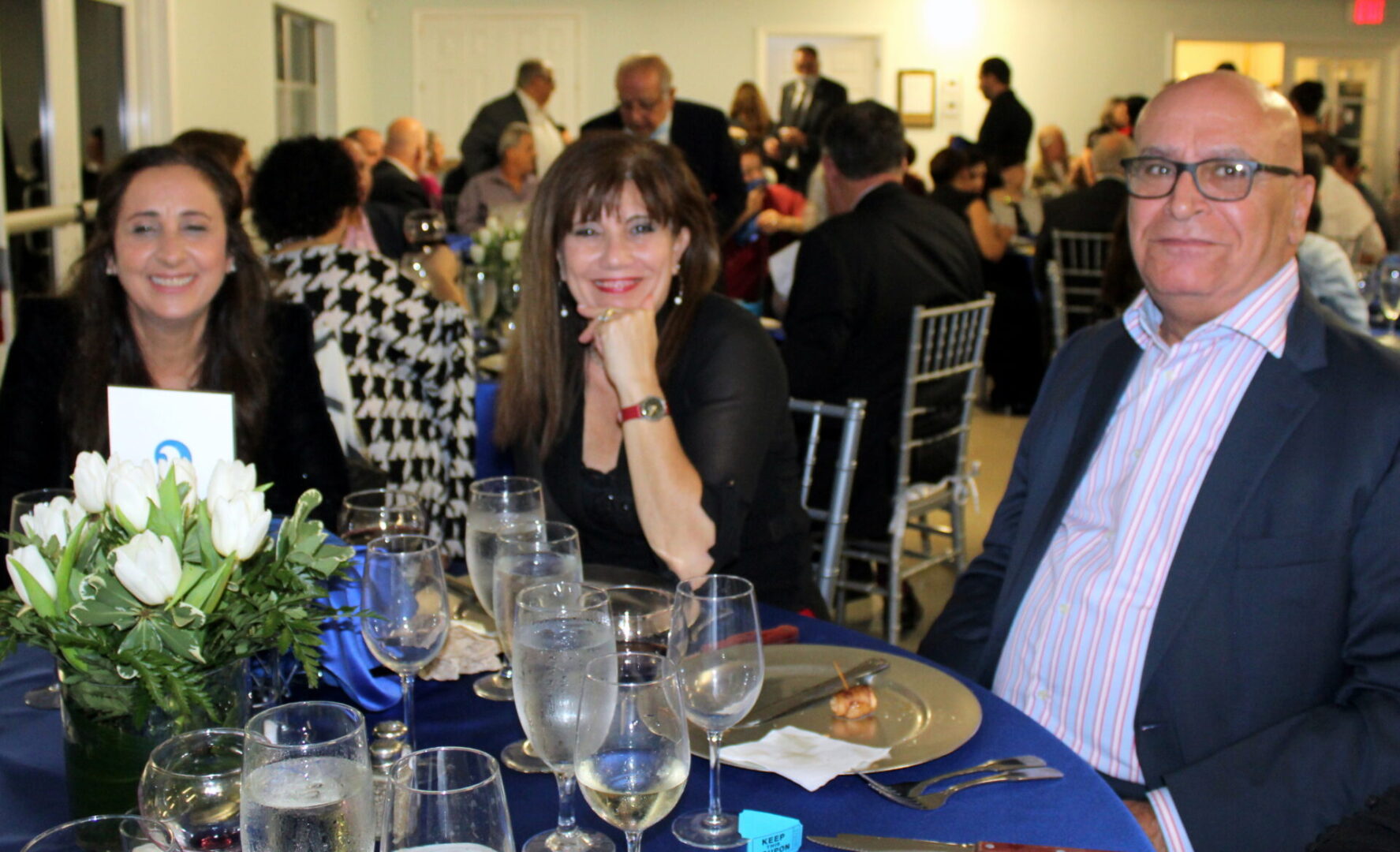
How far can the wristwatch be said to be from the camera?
2.01m

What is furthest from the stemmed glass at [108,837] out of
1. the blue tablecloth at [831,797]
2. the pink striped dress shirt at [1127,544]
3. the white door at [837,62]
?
the white door at [837,62]

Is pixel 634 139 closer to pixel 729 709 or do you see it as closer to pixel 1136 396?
pixel 1136 396

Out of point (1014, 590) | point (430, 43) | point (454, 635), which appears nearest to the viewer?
point (454, 635)

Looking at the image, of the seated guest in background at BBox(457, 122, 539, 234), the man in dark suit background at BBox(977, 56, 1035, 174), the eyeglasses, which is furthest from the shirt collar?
the man in dark suit background at BBox(977, 56, 1035, 174)

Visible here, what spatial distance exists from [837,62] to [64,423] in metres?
11.8

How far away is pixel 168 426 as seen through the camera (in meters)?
1.49

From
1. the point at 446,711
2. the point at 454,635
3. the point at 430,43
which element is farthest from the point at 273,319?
the point at 430,43

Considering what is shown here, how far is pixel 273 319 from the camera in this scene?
240 centimetres

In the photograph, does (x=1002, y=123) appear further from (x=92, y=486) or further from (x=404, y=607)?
(x=92, y=486)

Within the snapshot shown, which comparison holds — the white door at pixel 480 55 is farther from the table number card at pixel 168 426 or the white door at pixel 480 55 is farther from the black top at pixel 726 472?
the table number card at pixel 168 426

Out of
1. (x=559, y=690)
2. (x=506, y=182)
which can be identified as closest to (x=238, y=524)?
(x=559, y=690)

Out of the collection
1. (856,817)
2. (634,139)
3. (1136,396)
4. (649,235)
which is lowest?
(856,817)

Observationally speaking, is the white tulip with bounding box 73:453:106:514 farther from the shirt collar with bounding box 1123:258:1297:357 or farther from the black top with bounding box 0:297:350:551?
the shirt collar with bounding box 1123:258:1297:357

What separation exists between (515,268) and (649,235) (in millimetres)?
1826
